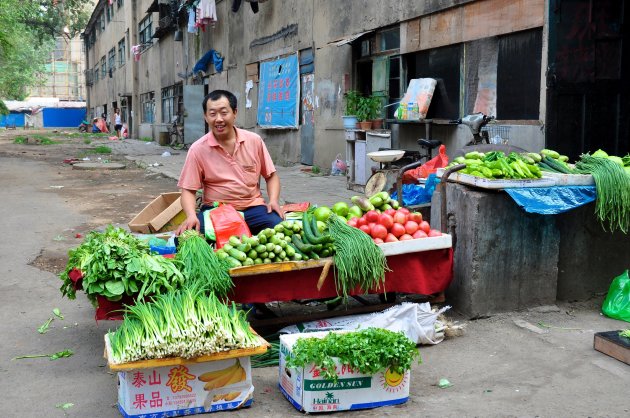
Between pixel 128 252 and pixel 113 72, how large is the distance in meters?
47.1

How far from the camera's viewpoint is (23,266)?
740 cm

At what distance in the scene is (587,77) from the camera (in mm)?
9016

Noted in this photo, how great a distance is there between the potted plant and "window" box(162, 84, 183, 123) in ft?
57.4

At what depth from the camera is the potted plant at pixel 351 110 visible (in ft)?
43.8

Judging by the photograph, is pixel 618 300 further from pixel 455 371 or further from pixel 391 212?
pixel 391 212

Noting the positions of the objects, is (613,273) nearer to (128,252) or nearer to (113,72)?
(128,252)

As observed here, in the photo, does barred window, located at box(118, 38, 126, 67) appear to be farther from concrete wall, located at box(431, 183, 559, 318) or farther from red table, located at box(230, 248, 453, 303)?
red table, located at box(230, 248, 453, 303)

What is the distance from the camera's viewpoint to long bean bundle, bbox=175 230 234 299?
4.29 metres

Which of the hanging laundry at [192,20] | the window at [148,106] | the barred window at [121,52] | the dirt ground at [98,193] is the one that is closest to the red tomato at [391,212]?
the dirt ground at [98,193]

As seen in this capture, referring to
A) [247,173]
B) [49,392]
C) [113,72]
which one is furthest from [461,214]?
[113,72]

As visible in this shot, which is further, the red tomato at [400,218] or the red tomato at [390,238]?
the red tomato at [400,218]

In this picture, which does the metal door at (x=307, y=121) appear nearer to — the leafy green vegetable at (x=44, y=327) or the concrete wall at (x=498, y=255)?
the concrete wall at (x=498, y=255)

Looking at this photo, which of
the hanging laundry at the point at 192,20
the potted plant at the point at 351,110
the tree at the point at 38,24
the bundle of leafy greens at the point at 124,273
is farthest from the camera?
the tree at the point at 38,24

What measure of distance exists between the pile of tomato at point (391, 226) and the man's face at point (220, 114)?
1.25m
